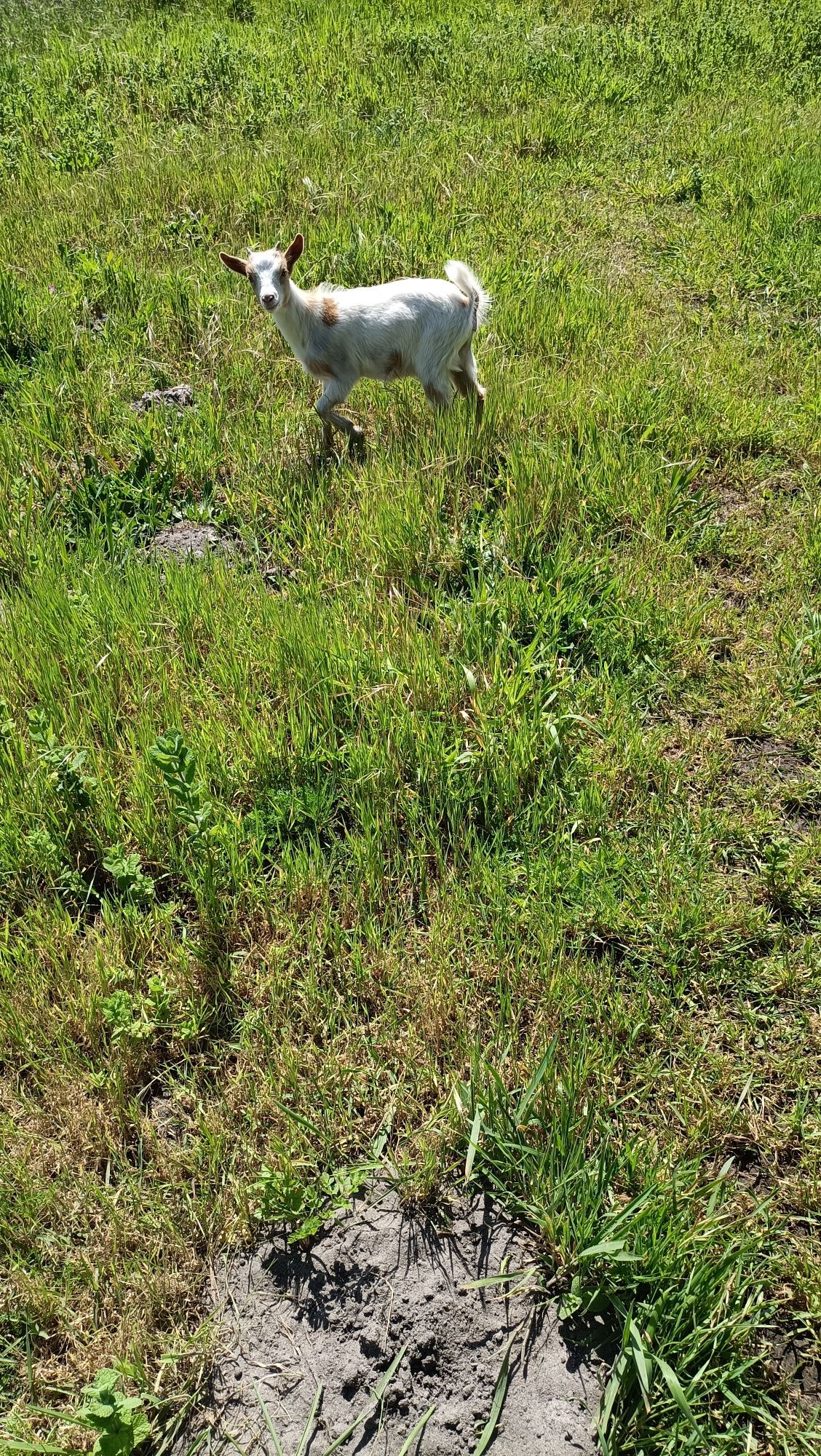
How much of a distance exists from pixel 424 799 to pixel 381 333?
314 centimetres

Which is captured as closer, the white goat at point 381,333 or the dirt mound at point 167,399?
the white goat at point 381,333

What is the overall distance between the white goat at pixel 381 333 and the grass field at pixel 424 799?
249 mm

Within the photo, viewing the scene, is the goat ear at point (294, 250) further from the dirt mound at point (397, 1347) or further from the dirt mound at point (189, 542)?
the dirt mound at point (397, 1347)

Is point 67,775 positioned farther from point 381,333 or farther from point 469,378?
point 469,378

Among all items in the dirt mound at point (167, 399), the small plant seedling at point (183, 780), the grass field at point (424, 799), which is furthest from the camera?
the dirt mound at point (167, 399)

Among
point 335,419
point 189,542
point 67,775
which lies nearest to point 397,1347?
point 67,775

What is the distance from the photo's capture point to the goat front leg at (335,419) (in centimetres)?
527

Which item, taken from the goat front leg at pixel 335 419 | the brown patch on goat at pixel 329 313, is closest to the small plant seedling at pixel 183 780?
the goat front leg at pixel 335 419

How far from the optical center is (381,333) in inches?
211

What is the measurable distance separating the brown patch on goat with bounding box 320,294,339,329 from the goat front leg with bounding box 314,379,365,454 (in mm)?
312

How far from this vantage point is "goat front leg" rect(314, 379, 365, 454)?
5270mm

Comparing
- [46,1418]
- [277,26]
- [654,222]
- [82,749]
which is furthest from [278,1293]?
[277,26]

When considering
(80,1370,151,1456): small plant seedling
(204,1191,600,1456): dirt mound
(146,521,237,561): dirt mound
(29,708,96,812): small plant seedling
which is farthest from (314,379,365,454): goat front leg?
(80,1370,151,1456): small plant seedling

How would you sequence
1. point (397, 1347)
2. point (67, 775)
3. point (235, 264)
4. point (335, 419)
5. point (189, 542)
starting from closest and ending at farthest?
point (397, 1347) < point (67, 775) < point (189, 542) < point (235, 264) < point (335, 419)
